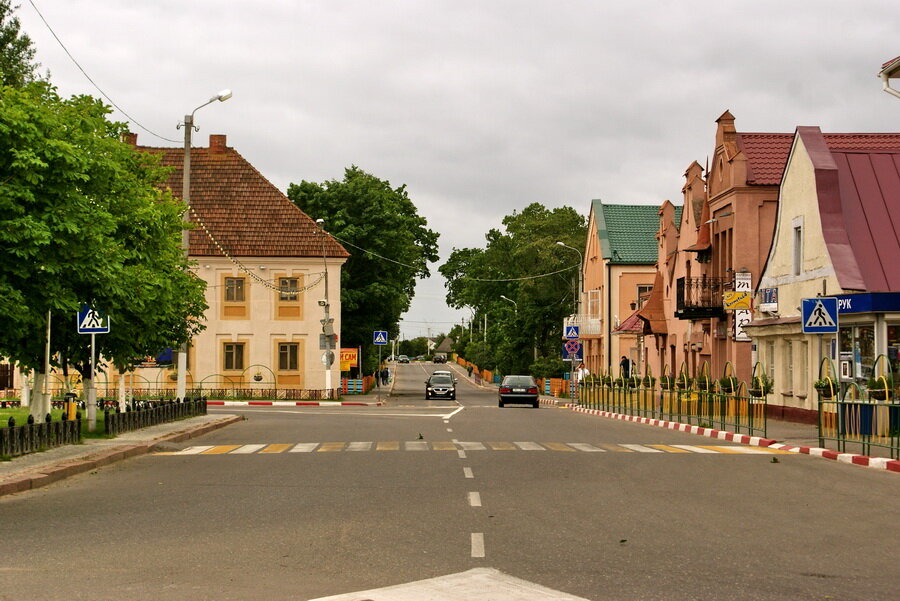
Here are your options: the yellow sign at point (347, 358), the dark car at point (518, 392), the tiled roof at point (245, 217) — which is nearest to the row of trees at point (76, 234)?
the dark car at point (518, 392)

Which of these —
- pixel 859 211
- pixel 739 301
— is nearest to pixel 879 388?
pixel 859 211

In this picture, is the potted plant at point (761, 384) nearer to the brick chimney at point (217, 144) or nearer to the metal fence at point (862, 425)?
the metal fence at point (862, 425)

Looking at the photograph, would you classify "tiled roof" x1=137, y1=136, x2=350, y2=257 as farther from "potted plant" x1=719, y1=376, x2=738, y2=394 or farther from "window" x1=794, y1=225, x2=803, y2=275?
"potted plant" x1=719, y1=376, x2=738, y2=394

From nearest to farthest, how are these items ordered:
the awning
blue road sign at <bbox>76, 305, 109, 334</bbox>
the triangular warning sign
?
the triangular warning sign
blue road sign at <bbox>76, 305, 109, 334</bbox>
the awning

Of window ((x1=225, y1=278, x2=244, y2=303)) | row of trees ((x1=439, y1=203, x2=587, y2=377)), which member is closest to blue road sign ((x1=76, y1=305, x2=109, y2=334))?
window ((x1=225, y1=278, x2=244, y2=303))

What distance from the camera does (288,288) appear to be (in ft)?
196

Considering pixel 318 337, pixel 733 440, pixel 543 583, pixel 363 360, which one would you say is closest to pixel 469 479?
pixel 543 583

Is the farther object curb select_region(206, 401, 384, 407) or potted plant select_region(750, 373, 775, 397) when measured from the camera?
curb select_region(206, 401, 384, 407)

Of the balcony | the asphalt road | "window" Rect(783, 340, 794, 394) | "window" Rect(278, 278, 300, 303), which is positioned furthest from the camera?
"window" Rect(278, 278, 300, 303)

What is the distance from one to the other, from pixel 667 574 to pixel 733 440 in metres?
17.8

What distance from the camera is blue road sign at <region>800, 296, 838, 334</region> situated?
21.7 m

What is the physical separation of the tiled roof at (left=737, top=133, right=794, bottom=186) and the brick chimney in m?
32.0

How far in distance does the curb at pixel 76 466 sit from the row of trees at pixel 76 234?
2.26 meters

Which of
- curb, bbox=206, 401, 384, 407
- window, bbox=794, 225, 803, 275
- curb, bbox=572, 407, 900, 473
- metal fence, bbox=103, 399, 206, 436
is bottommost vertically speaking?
curb, bbox=206, 401, 384, 407
